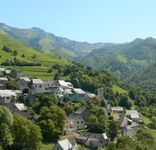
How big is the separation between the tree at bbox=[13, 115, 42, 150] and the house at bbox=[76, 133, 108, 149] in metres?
11.9

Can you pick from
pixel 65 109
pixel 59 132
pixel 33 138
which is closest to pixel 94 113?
pixel 65 109

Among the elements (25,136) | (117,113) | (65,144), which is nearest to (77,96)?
(117,113)

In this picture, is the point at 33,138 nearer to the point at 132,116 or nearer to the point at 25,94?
the point at 25,94

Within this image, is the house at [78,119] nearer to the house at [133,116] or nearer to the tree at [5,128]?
the tree at [5,128]

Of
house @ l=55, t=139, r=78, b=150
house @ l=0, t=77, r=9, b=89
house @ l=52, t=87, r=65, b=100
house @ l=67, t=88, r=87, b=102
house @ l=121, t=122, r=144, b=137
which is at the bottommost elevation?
house @ l=121, t=122, r=144, b=137

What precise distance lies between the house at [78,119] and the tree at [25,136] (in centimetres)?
1544

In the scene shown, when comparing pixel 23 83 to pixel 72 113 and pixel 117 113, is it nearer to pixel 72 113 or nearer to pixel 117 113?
pixel 72 113

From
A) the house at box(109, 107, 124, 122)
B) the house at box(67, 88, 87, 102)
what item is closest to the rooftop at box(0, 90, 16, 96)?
the house at box(67, 88, 87, 102)

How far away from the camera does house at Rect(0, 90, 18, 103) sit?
9556 cm

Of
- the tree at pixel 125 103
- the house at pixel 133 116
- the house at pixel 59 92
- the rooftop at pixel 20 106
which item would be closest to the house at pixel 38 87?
the house at pixel 59 92

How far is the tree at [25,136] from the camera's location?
7288 centimetres

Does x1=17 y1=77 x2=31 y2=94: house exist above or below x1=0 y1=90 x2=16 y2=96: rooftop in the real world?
above

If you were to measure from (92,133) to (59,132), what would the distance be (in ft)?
25.2

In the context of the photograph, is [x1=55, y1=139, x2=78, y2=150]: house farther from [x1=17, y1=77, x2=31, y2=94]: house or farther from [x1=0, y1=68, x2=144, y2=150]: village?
[x1=17, y1=77, x2=31, y2=94]: house
